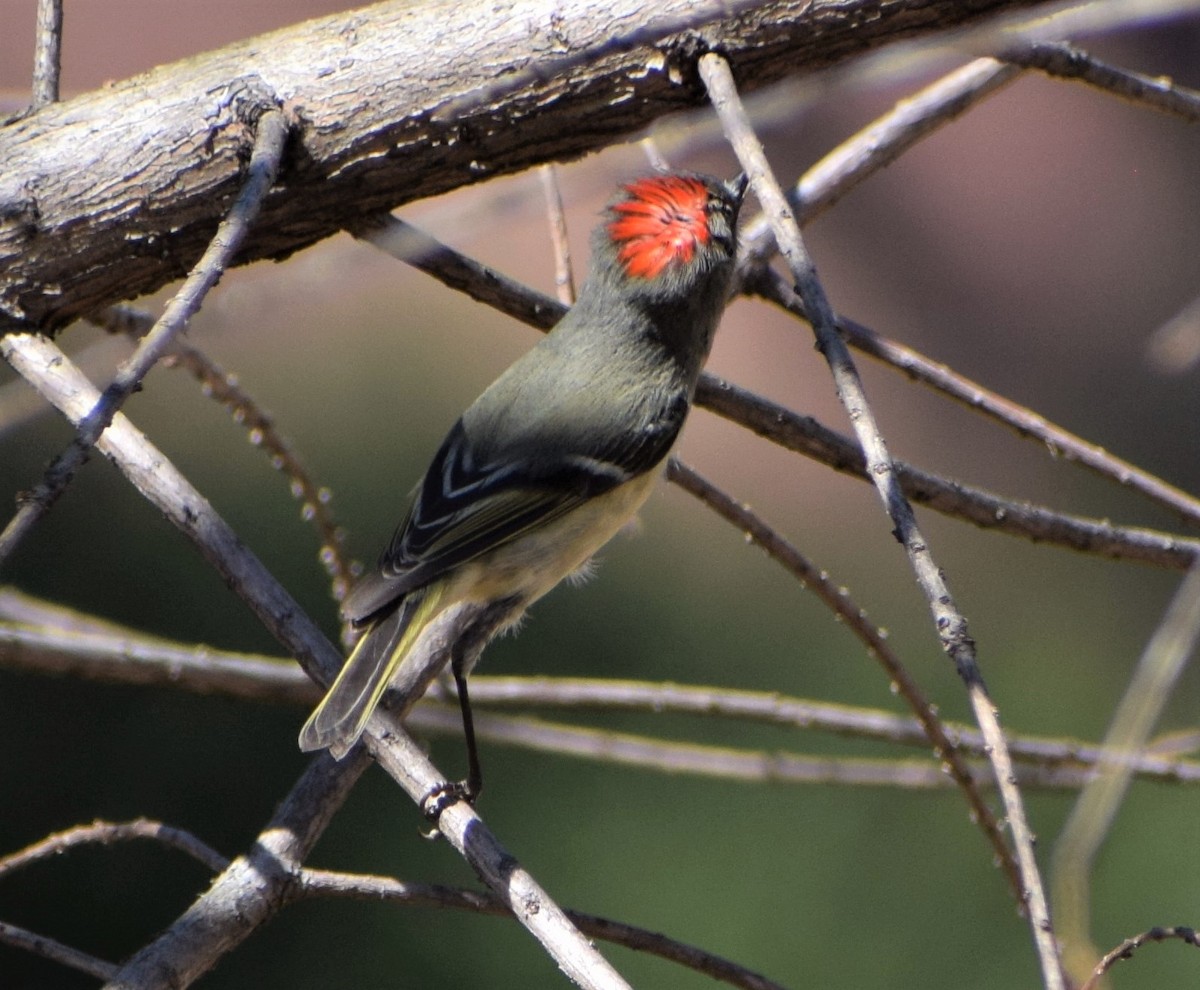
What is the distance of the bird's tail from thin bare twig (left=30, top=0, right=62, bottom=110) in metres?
0.79

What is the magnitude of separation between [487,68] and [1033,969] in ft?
9.92

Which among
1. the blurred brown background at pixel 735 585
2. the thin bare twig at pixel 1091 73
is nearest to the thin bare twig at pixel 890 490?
the thin bare twig at pixel 1091 73

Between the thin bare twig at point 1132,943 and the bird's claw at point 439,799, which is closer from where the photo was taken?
the thin bare twig at point 1132,943

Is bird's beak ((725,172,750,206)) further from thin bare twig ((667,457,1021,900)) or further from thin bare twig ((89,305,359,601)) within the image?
thin bare twig ((89,305,359,601))

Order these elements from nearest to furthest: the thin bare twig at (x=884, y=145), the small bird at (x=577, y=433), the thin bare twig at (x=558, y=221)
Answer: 1. the thin bare twig at (x=558, y=221)
2. the thin bare twig at (x=884, y=145)
3. the small bird at (x=577, y=433)

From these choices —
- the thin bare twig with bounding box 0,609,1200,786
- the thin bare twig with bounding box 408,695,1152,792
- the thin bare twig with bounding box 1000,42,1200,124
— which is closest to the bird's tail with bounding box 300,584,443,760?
the thin bare twig with bounding box 0,609,1200,786

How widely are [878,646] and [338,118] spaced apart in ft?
3.15

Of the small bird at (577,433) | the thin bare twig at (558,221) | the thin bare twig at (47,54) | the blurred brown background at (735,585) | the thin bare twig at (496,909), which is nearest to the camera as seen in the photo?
A: the thin bare twig at (496,909)

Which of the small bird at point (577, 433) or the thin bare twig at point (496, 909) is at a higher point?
the small bird at point (577, 433)

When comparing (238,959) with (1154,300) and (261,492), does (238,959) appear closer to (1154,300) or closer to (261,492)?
(261,492)

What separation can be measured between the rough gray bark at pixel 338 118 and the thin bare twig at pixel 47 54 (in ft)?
0.06

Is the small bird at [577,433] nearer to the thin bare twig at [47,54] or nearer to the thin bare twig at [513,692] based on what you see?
the thin bare twig at [513,692]

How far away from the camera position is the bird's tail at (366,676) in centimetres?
184

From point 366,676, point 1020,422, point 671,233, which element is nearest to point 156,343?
point 366,676
